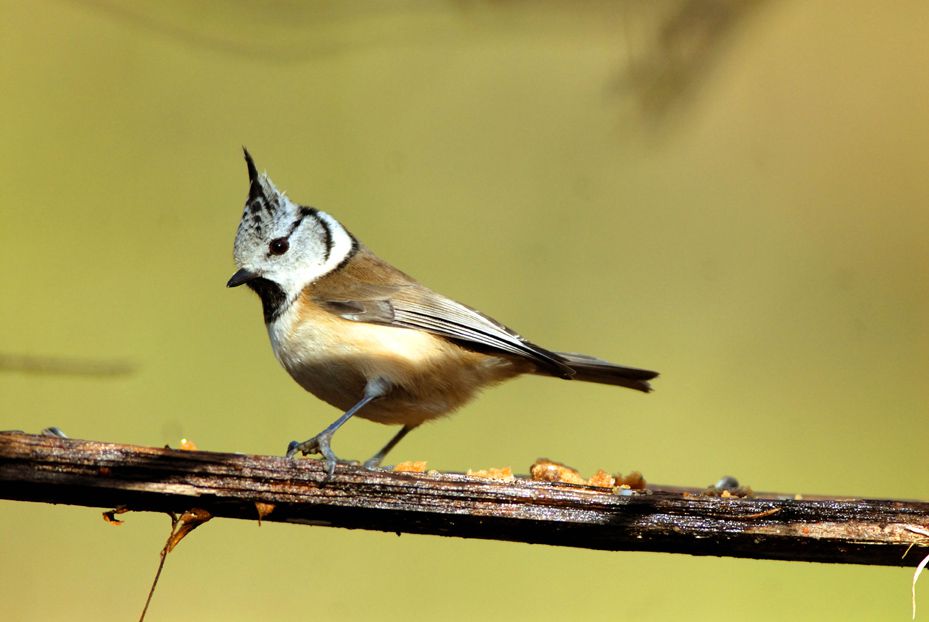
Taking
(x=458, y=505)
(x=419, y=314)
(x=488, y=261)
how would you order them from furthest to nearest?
(x=488, y=261) < (x=419, y=314) < (x=458, y=505)

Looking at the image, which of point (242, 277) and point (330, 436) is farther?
point (242, 277)

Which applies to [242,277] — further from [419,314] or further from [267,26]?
[267,26]

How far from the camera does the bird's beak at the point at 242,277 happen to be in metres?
2.61

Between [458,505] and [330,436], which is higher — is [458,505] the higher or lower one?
the lower one

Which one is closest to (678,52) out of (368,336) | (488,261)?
(368,336)

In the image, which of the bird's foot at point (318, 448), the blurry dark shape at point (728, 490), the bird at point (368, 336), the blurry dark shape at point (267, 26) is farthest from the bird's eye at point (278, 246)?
the blurry dark shape at point (728, 490)

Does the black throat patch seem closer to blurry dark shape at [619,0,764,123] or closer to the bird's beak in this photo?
the bird's beak

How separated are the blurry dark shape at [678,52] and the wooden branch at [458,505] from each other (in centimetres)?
148

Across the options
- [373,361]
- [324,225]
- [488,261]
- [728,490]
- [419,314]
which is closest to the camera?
[728,490]

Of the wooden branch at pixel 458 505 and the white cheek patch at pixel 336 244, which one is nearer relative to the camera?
the wooden branch at pixel 458 505

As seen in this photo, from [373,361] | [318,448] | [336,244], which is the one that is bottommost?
[318,448]

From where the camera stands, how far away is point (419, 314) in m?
2.69

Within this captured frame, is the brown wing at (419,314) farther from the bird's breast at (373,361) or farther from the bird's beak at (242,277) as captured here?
the bird's beak at (242,277)

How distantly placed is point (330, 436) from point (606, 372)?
3.15ft
